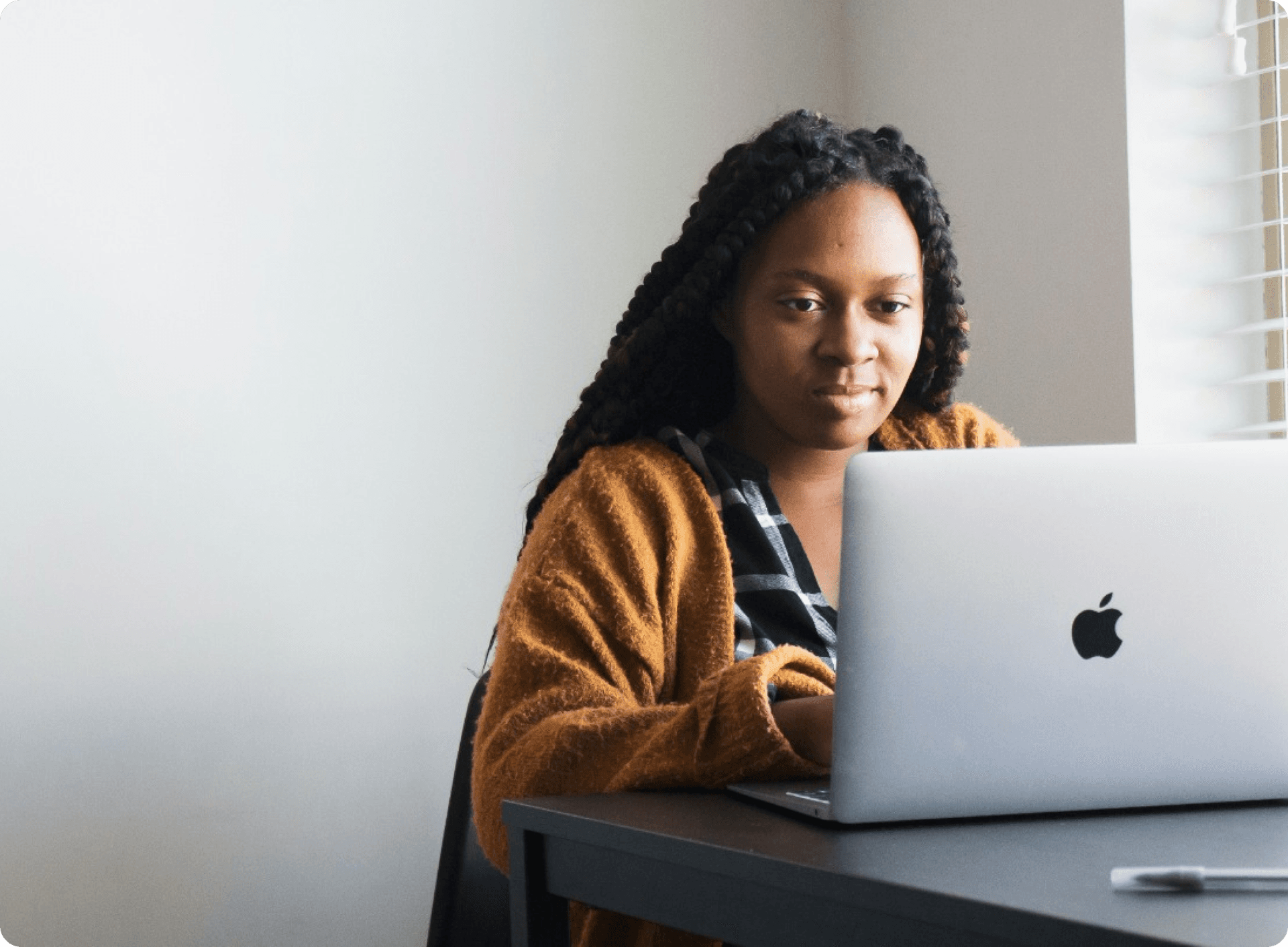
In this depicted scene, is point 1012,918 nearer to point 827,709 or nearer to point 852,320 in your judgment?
point 827,709

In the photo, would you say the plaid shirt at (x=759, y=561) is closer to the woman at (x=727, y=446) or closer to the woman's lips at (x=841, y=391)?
the woman at (x=727, y=446)

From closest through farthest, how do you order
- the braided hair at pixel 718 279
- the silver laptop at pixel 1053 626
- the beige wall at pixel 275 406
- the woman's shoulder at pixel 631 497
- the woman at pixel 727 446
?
the silver laptop at pixel 1053 626
the woman at pixel 727 446
the woman's shoulder at pixel 631 497
the braided hair at pixel 718 279
the beige wall at pixel 275 406

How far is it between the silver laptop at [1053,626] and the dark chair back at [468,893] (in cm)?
72

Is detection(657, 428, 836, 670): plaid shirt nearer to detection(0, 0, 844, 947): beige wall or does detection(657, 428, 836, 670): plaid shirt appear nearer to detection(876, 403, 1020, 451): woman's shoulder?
detection(876, 403, 1020, 451): woman's shoulder

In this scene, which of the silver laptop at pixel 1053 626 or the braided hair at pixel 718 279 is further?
the braided hair at pixel 718 279

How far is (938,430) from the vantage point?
1.60 meters

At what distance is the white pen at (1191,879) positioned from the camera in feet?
2.16

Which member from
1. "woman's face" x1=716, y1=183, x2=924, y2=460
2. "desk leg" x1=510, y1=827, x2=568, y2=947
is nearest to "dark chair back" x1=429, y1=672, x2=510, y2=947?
"woman's face" x1=716, y1=183, x2=924, y2=460

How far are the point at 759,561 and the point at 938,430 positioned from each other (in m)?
0.33

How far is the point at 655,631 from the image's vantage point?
127 cm

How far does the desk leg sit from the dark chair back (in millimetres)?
522

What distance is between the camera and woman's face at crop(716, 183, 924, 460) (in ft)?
4.53

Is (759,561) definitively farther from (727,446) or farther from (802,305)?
(802,305)

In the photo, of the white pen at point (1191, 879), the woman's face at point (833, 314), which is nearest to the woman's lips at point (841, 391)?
the woman's face at point (833, 314)
